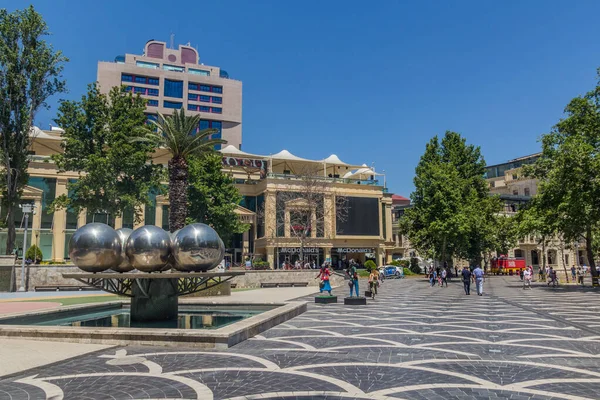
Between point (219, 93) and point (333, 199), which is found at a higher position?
point (219, 93)

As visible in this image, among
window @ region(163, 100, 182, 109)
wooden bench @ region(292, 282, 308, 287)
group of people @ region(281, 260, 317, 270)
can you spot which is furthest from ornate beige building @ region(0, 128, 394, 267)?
window @ region(163, 100, 182, 109)

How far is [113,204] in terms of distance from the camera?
34.1 meters

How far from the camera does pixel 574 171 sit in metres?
26.9

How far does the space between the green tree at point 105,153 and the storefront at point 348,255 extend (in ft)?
81.8

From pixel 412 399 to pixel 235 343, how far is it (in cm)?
502

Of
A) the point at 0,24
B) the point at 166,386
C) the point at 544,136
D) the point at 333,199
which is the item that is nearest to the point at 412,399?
the point at 166,386

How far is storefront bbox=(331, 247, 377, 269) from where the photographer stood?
52.6m

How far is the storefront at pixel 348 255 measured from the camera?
5259 cm

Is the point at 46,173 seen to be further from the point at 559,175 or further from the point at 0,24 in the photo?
the point at 559,175

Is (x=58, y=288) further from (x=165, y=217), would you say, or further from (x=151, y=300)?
(x=165, y=217)

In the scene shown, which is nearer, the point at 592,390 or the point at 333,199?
the point at 592,390

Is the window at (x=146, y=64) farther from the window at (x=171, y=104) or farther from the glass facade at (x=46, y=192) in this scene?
the glass facade at (x=46, y=192)

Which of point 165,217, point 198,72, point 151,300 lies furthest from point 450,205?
point 198,72

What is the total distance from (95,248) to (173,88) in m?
80.1
